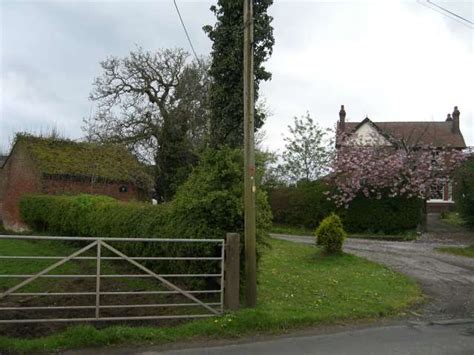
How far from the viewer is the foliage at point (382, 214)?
90.6 feet

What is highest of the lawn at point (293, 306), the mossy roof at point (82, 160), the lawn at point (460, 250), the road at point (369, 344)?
Answer: the mossy roof at point (82, 160)

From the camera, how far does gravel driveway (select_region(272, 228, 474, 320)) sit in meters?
10.4

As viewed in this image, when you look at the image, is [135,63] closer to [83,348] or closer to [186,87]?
[186,87]

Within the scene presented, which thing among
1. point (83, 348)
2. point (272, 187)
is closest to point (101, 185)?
point (272, 187)

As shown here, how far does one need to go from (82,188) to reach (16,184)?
4.55 metres

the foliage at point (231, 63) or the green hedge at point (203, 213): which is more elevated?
the foliage at point (231, 63)

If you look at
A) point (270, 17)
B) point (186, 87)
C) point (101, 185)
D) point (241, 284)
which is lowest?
point (241, 284)

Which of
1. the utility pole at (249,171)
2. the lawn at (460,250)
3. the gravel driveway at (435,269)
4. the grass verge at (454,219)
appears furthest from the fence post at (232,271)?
the grass verge at (454,219)

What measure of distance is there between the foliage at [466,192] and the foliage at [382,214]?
2.00 m

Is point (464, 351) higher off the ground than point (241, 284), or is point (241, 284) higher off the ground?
point (241, 284)

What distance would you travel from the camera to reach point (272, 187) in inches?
1351

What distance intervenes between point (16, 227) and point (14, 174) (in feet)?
11.7

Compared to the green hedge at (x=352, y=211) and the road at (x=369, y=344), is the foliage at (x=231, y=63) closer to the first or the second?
the road at (x=369, y=344)

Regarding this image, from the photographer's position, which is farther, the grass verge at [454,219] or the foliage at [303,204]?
the foliage at [303,204]
